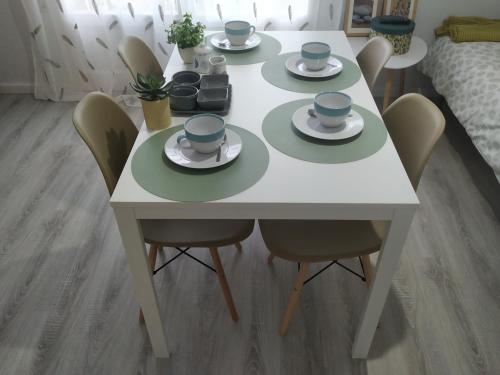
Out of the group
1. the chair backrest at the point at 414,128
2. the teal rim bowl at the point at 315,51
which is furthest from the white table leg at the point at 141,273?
→ the teal rim bowl at the point at 315,51

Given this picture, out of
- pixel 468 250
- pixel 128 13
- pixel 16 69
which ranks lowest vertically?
pixel 468 250

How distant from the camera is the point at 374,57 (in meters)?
1.80

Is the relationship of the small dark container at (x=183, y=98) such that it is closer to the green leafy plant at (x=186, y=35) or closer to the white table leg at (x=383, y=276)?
the green leafy plant at (x=186, y=35)

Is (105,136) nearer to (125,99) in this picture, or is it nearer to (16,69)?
(125,99)

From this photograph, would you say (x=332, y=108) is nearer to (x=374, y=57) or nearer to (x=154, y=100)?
(x=154, y=100)

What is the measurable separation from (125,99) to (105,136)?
1.68 metres

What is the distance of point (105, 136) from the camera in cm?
137

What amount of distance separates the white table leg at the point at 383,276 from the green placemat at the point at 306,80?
2.07 feet

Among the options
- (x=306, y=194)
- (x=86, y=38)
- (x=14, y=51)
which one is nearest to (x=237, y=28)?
(x=306, y=194)

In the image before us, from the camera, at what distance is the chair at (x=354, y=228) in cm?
131

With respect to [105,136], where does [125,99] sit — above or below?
below

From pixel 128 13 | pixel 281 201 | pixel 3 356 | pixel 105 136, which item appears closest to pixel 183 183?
pixel 281 201

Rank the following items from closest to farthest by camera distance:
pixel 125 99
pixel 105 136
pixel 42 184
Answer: pixel 105 136, pixel 42 184, pixel 125 99

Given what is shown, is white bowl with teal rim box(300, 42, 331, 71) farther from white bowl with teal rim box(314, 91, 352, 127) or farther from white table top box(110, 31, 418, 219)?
white table top box(110, 31, 418, 219)
